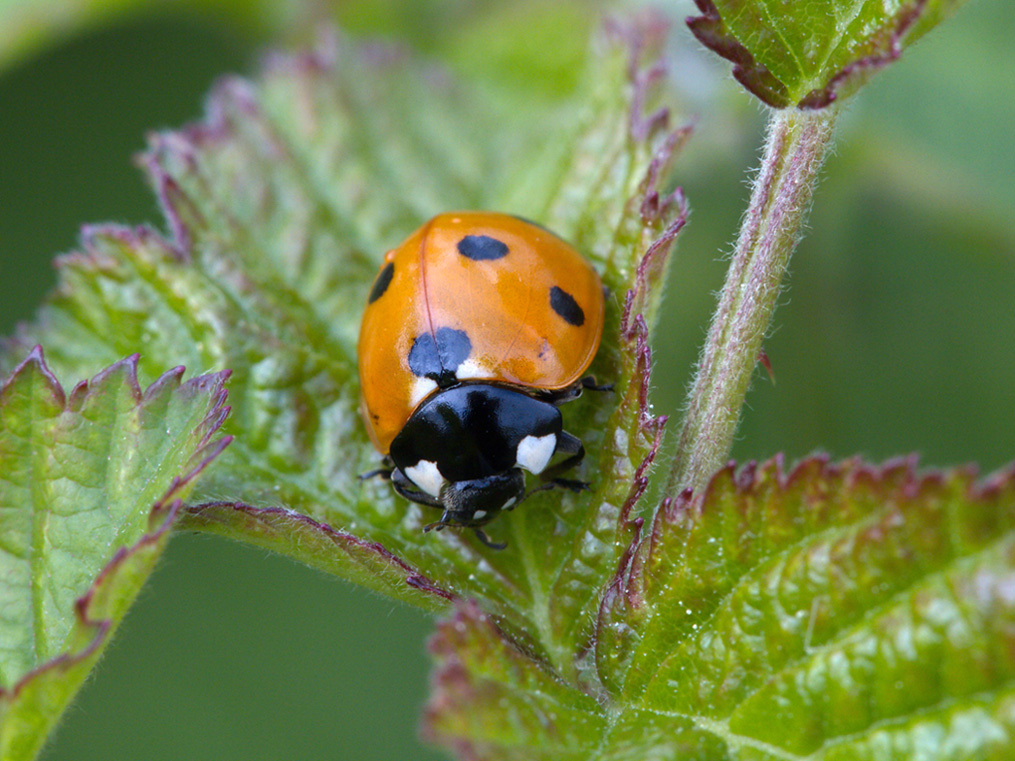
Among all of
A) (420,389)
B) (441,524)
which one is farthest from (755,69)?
(441,524)

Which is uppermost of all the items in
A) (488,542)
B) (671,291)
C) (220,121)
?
(220,121)

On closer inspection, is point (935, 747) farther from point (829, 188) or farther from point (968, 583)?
point (829, 188)

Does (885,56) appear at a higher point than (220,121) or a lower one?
lower

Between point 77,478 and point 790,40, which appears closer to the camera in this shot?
point 790,40

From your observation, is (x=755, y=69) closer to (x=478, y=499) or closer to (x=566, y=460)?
(x=566, y=460)

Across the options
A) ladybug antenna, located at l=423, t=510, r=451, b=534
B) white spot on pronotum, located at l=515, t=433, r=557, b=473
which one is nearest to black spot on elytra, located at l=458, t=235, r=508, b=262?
white spot on pronotum, located at l=515, t=433, r=557, b=473

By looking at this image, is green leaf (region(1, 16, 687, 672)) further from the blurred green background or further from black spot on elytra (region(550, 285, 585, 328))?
the blurred green background

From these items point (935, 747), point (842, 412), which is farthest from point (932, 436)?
point (935, 747)

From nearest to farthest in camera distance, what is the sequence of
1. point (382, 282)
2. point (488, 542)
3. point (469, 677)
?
point (469, 677) < point (488, 542) < point (382, 282)
